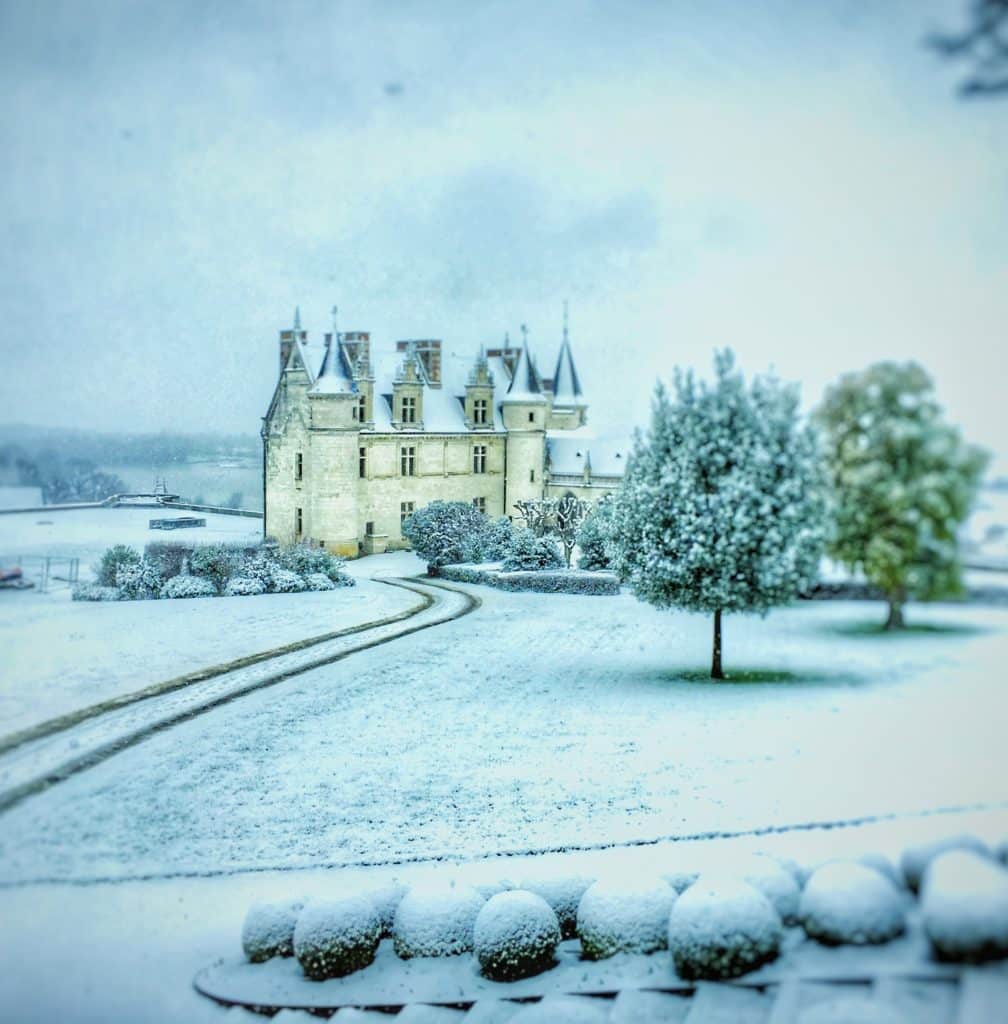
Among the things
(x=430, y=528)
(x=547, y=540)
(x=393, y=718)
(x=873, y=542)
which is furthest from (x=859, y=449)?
(x=393, y=718)

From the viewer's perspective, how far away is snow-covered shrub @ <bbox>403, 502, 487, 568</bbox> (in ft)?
10.6

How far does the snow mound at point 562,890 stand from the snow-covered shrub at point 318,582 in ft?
3.32

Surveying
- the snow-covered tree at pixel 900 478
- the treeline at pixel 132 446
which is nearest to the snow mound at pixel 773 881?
the snow-covered tree at pixel 900 478

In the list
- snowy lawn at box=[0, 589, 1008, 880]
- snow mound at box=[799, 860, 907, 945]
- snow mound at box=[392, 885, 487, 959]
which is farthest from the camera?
snow mound at box=[392, 885, 487, 959]

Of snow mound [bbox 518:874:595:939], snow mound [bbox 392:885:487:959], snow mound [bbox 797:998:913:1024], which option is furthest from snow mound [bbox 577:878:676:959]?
snow mound [bbox 797:998:913:1024]

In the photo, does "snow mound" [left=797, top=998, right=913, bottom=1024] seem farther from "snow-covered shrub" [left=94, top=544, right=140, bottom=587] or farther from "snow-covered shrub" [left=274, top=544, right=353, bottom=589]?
"snow-covered shrub" [left=94, top=544, right=140, bottom=587]

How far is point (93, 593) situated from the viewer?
315 cm

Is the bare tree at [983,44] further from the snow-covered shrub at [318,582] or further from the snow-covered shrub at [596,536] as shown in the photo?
the snow-covered shrub at [318,582]

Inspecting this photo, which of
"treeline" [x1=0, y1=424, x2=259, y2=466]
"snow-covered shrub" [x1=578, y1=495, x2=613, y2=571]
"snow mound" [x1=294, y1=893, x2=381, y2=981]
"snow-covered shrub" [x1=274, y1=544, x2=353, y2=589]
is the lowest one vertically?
"snow mound" [x1=294, y1=893, x2=381, y2=981]

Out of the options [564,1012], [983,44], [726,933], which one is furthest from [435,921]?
[983,44]

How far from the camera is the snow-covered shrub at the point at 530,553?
10.6 feet

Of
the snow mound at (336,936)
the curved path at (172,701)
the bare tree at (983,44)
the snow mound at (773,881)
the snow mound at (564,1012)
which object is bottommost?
the snow mound at (564,1012)

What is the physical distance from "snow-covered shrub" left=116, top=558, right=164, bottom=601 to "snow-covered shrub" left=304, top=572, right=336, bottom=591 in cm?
41

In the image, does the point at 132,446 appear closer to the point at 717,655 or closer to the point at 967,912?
the point at 717,655
